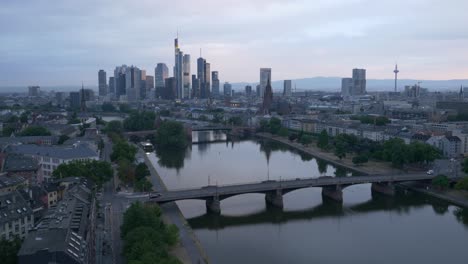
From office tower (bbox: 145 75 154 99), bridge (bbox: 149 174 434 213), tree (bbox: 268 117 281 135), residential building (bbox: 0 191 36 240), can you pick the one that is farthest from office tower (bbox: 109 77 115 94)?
residential building (bbox: 0 191 36 240)

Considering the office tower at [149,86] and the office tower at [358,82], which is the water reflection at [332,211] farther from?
the office tower at [149,86]

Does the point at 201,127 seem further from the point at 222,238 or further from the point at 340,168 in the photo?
the point at 222,238

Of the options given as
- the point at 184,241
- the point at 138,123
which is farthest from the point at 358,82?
the point at 184,241

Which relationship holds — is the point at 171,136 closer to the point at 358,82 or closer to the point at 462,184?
the point at 462,184

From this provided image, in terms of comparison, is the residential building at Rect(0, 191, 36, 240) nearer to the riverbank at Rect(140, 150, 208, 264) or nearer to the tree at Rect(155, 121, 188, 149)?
the riverbank at Rect(140, 150, 208, 264)

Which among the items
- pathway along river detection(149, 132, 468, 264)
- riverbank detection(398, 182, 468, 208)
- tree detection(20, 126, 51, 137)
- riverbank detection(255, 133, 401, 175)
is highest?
tree detection(20, 126, 51, 137)

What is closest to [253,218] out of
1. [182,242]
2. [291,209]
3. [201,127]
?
[291,209]

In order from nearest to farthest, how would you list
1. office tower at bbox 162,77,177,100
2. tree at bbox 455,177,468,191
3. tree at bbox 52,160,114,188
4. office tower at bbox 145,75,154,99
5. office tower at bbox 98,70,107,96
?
1. tree at bbox 52,160,114,188
2. tree at bbox 455,177,468,191
3. office tower at bbox 162,77,177,100
4. office tower at bbox 145,75,154,99
5. office tower at bbox 98,70,107,96
